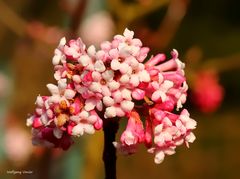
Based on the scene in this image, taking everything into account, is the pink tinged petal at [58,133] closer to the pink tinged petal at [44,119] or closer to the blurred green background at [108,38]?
the pink tinged petal at [44,119]

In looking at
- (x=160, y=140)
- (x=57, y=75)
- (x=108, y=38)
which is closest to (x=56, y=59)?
(x=57, y=75)

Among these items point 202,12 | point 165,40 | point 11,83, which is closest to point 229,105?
point 202,12

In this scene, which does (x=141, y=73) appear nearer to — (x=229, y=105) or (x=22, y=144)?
(x=22, y=144)

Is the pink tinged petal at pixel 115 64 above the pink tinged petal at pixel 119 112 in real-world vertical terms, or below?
above

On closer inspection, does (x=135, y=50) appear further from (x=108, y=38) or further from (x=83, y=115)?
(x=108, y=38)

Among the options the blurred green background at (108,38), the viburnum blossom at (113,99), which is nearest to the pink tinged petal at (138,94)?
the viburnum blossom at (113,99)

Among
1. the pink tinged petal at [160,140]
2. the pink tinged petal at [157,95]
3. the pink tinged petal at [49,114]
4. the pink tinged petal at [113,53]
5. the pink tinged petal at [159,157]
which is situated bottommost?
the pink tinged petal at [159,157]

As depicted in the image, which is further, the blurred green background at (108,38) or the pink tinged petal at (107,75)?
the blurred green background at (108,38)
